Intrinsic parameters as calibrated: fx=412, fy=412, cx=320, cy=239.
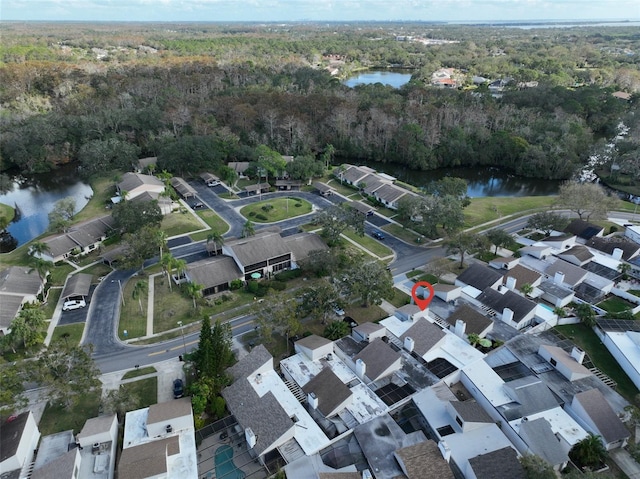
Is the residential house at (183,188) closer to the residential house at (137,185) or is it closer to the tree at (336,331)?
the residential house at (137,185)

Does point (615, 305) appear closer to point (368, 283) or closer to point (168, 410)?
point (368, 283)

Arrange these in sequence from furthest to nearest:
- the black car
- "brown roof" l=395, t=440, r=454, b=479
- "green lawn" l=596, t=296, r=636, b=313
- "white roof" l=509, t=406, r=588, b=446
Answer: "green lawn" l=596, t=296, r=636, b=313
the black car
"white roof" l=509, t=406, r=588, b=446
"brown roof" l=395, t=440, r=454, b=479

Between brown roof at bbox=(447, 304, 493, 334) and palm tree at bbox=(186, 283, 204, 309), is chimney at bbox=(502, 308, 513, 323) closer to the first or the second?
brown roof at bbox=(447, 304, 493, 334)

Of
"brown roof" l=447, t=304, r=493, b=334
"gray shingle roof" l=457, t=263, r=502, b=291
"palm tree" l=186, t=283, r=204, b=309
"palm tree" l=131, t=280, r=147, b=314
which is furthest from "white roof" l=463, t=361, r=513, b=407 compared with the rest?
"palm tree" l=131, t=280, r=147, b=314

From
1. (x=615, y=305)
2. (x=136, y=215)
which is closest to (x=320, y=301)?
(x=136, y=215)

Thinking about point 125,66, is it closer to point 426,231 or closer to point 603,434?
point 426,231
